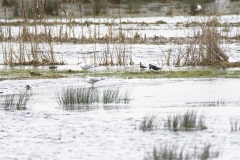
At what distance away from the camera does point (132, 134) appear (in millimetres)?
13281

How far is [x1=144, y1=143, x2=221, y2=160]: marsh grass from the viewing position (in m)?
10.7

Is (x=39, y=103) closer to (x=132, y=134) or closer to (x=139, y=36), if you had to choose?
(x=132, y=134)

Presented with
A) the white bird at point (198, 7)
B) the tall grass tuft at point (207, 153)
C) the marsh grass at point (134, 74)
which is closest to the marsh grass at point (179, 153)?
the tall grass tuft at point (207, 153)

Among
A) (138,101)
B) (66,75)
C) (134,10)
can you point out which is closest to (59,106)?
(138,101)

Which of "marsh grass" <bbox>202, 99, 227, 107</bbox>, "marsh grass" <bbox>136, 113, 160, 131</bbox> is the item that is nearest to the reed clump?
"marsh grass" <bbox>136, 113, 160, 131</bbox>

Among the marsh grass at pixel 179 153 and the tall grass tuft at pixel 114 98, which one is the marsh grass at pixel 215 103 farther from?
the marsh grass at pixel 179 153

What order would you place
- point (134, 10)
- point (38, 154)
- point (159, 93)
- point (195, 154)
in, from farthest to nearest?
point (134, 10), point (159, 93), point (38, 154), point (195, 154)

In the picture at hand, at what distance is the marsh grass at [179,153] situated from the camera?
10.7m

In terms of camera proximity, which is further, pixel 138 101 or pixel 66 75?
pixel 66 75

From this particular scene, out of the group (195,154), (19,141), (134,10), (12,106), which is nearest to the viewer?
(195,154)

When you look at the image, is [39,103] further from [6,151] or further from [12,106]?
[6,151]

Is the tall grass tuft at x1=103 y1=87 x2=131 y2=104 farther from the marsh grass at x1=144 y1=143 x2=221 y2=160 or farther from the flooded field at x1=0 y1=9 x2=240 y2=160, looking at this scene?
the marsh grass at x1=144 y1=143 x2=221 y2=160

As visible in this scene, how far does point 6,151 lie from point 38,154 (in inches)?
29.8

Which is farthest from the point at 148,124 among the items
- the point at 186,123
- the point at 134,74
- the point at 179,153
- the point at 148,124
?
the point at 134,74
